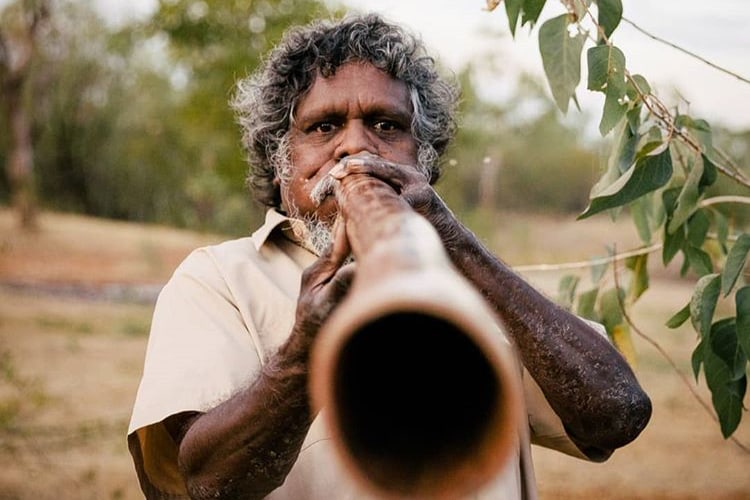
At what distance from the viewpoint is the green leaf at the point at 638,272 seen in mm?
3033

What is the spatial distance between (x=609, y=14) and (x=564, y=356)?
2.43ft

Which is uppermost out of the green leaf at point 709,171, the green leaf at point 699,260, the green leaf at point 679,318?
the green leaf at point 709,171

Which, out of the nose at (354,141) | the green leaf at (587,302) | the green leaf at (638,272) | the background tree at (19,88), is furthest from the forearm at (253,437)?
the background tree at (19,88)

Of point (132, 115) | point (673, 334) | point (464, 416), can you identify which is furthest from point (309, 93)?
point (132, 115)

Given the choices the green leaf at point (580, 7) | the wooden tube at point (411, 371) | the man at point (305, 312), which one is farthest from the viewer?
the green leaf at point (580, 7)

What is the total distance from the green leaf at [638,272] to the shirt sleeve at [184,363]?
54.6 inches

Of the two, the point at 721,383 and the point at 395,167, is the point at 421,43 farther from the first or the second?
the point at 721,383

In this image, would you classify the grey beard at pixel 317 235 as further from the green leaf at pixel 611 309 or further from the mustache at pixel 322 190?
the green leaf at pixel 611 309

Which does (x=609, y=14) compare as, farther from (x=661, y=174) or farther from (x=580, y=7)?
(x=661, y=174)

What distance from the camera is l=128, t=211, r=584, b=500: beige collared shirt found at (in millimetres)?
1978

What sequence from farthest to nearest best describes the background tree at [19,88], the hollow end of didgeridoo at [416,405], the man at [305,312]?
the background tree at [19,88], the man at [305,312], the hollow end of didgeridoo at [416,405]

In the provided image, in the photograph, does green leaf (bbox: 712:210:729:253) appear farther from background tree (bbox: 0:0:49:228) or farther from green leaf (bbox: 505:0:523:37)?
background tree (bbox: 0:0:49:228)

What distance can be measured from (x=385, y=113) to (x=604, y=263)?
97cm

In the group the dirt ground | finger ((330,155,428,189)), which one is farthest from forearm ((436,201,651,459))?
the dirt ground
